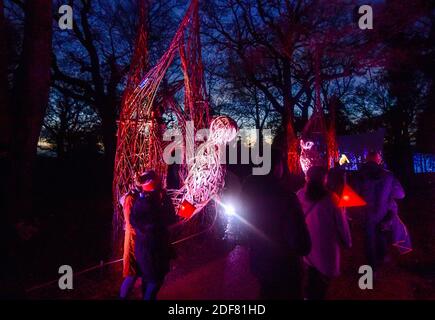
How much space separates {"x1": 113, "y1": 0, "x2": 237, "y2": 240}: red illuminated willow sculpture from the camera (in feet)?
22.8

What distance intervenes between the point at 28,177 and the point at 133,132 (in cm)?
188

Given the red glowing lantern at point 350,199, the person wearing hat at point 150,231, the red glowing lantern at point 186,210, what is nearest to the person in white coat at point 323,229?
the person wearing hat at point 150,231

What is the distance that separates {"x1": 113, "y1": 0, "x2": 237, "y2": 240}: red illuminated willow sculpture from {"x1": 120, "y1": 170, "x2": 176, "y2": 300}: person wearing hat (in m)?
1.86

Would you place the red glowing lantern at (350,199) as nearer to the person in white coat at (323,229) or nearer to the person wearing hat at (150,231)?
the person in white coat at (323,229)

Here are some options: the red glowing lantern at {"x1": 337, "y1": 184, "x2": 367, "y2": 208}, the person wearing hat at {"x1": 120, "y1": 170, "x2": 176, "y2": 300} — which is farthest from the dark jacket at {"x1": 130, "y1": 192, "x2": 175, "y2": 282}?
the red glowing lantern at {"x1": 337, "y1": 184, "x2": 367, "y2": 208}

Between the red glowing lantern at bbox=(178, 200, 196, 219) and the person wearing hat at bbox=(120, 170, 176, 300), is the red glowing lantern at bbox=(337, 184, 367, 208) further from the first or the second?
the person wearing hat at bbox=(120, 170, 176, 300)

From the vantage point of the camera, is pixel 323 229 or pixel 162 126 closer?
pixel 323 229

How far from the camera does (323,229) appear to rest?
175 inches

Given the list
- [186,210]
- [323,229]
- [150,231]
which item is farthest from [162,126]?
[323,229]

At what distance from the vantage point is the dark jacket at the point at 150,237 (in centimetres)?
493

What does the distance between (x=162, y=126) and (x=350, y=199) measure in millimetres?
4219

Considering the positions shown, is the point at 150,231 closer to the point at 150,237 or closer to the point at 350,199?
the point at 150,237

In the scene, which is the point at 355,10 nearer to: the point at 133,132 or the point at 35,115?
the point at 133,132
